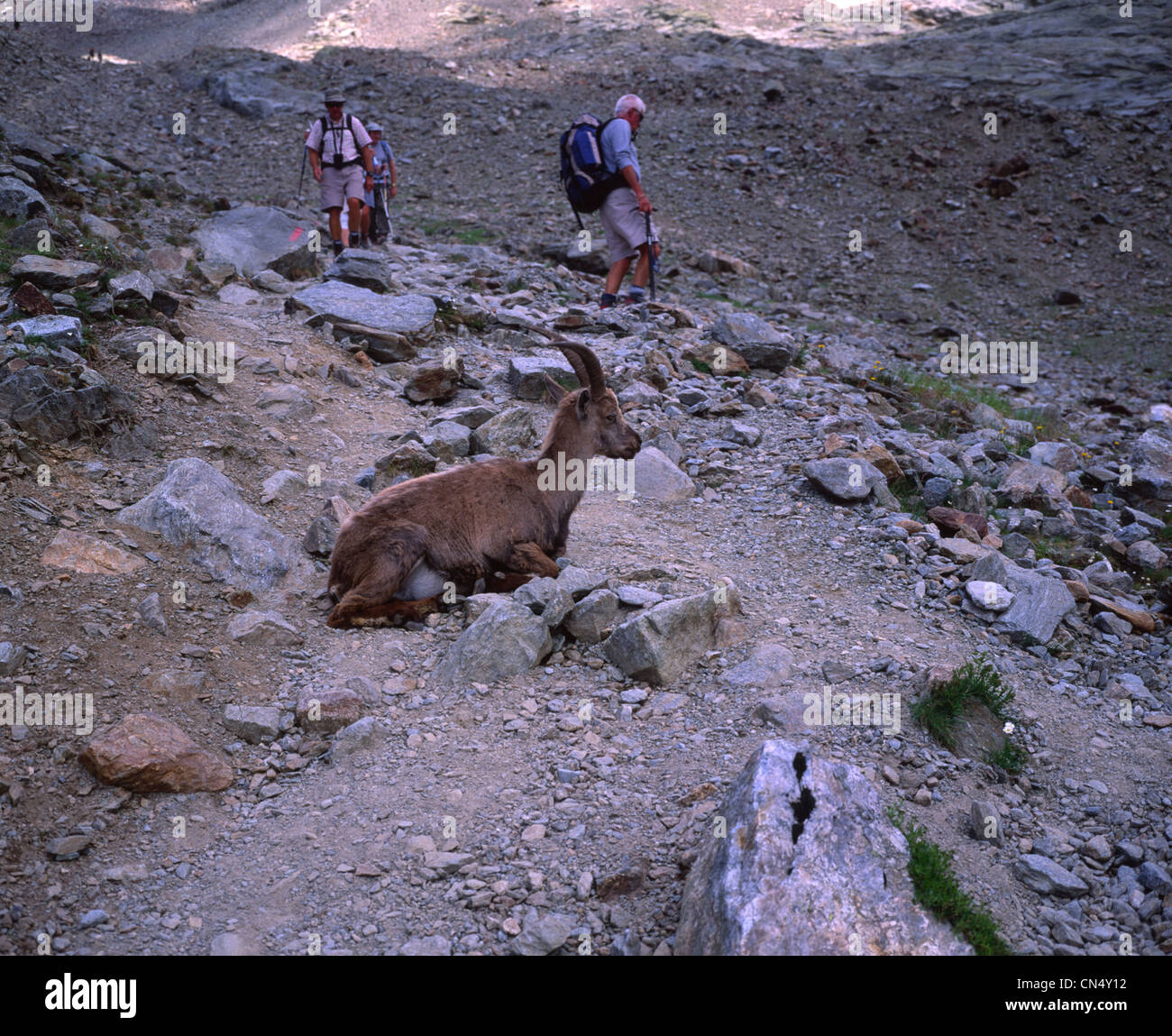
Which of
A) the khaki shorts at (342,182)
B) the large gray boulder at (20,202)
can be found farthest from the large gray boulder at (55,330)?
the khaki shorts at (342,182)

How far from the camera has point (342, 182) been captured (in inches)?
579

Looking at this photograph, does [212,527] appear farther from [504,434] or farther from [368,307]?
[368,307]

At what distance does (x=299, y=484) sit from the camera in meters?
8.34

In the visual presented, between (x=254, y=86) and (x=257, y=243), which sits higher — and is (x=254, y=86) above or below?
above

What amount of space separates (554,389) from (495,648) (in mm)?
4896

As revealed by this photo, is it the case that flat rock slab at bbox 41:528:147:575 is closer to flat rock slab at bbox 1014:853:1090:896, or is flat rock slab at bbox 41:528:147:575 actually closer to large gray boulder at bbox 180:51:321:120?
flat rock slab at bbox 1014:853:1090:896

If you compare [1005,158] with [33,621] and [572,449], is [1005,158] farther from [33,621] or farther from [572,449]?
[33,621]

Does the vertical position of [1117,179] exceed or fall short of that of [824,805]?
it exceeds it

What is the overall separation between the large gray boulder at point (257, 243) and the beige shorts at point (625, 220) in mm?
4527

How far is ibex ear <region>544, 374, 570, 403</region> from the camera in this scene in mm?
10422

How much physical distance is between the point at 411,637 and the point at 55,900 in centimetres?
273

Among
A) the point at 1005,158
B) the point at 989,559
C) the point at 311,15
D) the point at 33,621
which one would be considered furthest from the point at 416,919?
the point at 311,15

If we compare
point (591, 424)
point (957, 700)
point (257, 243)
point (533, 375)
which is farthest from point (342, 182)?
point (957, 700)

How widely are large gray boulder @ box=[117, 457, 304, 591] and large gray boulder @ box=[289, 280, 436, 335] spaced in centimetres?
505
